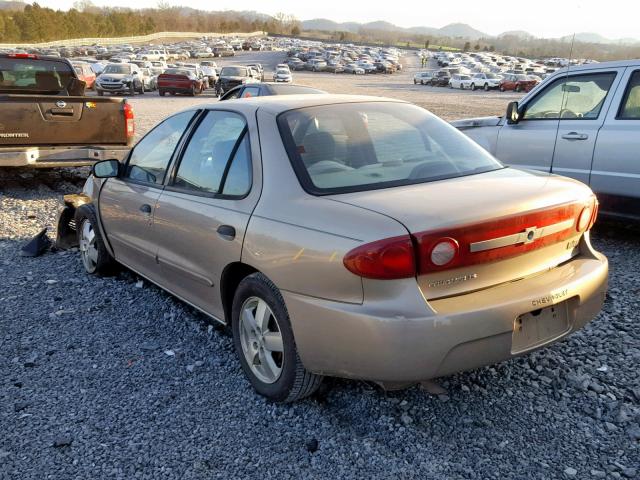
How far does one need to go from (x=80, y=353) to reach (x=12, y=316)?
3.12 ft

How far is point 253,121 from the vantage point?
3.45 meters

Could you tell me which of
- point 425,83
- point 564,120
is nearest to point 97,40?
point 425,83

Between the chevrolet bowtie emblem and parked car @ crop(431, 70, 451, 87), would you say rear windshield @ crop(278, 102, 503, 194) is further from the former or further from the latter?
parked car @ crop(431, 70, 451, 87)

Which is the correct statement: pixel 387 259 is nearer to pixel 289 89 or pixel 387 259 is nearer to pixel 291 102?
pixel 291 102

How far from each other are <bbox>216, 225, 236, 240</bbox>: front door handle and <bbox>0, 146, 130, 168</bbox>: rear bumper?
215 inches

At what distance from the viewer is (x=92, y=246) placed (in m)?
5.37

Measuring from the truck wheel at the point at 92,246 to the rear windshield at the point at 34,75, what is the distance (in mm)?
5007

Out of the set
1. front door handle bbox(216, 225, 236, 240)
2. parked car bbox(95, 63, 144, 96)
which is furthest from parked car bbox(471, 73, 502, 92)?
front door handle bbox(216, 225, 236, 240)

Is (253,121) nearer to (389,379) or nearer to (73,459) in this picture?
(389,379)

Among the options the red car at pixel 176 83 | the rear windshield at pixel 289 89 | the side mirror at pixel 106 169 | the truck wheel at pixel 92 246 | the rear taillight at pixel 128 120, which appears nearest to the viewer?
the side mirror at pixel 106 169

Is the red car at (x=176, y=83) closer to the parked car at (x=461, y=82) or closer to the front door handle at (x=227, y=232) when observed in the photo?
the parked car at (x=461, y=82)

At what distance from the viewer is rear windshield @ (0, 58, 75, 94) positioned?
9.28 meters

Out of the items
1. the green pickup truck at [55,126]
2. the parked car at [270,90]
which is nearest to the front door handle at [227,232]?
the green pickup truck at [55,126]

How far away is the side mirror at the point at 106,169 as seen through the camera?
4617 millimetres
